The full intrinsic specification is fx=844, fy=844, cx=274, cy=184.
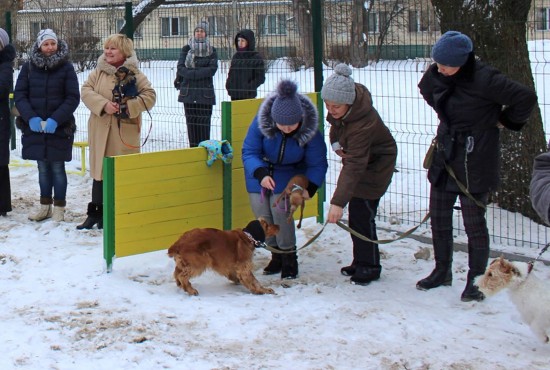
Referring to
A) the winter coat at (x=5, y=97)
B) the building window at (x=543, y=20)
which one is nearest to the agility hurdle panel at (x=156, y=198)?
the winter coat at (x=5, y=97)

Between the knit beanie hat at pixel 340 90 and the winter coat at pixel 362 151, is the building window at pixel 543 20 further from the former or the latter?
the knit beanie hat at pixel 340 90

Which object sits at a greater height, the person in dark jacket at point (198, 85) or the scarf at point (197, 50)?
the scarf at point (197, 50)

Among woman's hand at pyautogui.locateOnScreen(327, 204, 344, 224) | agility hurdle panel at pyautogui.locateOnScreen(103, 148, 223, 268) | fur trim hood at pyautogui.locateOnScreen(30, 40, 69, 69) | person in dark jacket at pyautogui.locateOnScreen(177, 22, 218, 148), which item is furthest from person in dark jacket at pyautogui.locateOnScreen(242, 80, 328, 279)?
person in dark jacket at pyautogui.locateOnScreen(177, 22, 218, 148)

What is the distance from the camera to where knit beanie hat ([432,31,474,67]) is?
540 cm

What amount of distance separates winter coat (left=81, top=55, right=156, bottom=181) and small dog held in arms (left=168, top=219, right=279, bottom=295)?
193 centimetres

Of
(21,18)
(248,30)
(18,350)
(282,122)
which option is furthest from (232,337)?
(21,18)

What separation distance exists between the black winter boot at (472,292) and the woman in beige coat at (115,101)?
3.28 meters

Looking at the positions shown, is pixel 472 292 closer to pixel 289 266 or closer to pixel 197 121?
pixel 289 266

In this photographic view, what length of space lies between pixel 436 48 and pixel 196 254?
2108 mm

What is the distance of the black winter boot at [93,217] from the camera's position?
7699 mm

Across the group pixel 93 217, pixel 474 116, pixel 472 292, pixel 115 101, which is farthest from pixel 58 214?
pixel 474 116

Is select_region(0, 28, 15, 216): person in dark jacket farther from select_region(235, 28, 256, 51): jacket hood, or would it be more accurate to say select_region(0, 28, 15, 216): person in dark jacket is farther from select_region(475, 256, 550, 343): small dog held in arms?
select_region(475, 256, 550, 343): small dog held in arms

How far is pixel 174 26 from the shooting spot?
429 inches

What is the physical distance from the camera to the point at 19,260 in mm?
6699
